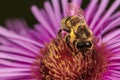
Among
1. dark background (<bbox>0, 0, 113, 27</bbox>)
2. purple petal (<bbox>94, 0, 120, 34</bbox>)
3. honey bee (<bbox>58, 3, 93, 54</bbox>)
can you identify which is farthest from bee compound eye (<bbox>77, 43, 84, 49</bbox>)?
dark background (<bbox>0, 0, 113, 27</bbox>)

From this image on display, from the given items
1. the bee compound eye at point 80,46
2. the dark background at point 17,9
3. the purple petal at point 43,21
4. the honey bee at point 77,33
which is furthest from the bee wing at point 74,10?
the dark background at point 17,9

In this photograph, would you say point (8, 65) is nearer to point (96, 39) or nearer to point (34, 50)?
point (34, 50)

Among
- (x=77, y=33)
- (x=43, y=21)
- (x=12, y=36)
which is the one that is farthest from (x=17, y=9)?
(x=77, y=33)

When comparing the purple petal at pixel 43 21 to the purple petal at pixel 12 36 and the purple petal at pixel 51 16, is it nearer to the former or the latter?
the purple petal at pixel 51 16

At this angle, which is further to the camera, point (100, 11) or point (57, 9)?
point (57, 9)

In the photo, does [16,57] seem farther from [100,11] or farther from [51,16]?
[100,11]

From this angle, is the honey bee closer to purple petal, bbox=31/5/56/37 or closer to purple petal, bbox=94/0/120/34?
purple petal, bbox=94/0/120/34

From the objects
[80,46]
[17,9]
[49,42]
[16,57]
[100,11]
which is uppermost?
[17,9]
